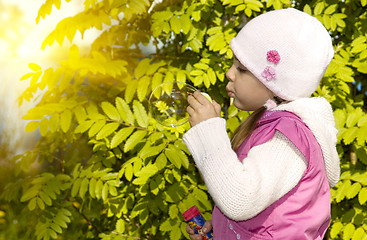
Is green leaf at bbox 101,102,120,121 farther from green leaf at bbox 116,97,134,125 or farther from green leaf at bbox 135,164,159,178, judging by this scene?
green leaf at bbox 135,164,159,178

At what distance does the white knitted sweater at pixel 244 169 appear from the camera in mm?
1254

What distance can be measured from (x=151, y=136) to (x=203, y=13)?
0.69 metres

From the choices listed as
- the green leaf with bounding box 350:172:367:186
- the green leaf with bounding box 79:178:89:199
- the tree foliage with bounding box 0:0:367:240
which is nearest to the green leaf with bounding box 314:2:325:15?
the tree foliage with bounding box 0:0:367:240

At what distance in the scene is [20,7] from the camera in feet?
13.2

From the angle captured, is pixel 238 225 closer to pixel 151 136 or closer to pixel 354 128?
pixel 151 136

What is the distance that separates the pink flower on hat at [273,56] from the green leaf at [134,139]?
851 mm

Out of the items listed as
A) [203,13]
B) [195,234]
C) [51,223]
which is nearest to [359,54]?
[203,13]

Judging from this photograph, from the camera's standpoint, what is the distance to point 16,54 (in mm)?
3344

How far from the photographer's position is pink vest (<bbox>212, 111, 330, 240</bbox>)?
1.35 m

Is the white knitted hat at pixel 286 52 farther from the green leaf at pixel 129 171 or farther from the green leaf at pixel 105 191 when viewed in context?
the green leaf at pixel 105 191

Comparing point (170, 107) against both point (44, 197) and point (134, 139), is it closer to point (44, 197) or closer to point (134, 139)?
point (134, 139)

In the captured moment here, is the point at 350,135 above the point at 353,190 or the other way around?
above

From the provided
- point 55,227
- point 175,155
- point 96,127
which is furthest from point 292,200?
point 55,227

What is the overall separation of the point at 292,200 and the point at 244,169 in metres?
0.21
